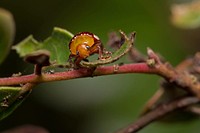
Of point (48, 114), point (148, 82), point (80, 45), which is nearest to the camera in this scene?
point (80, 45)

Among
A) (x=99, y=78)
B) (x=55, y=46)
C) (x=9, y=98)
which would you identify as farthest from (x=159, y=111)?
(x=99, y=78)

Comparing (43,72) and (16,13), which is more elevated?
(16,13)

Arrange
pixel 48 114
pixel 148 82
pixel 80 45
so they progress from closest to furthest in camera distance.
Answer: pixel 80 45 → pixel 148 82 → pixel 48 114

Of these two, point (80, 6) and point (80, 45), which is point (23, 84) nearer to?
point (80, 45)

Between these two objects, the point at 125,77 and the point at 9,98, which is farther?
the point at 125,77

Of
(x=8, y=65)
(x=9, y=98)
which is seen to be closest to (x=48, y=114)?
(x=8, y=65)

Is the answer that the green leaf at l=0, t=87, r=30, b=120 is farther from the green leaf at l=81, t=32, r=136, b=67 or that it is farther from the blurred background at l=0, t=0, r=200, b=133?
the blurred background at l=0, t=0, r=200, b=133

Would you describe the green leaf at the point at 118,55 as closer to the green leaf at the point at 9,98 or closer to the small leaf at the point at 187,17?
the green leaf at the point at 9,98

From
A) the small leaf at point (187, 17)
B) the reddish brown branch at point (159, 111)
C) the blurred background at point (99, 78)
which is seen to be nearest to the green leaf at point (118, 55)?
the reddish brown branch at point (159, 111)

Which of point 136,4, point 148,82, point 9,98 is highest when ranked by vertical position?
point 136,4
